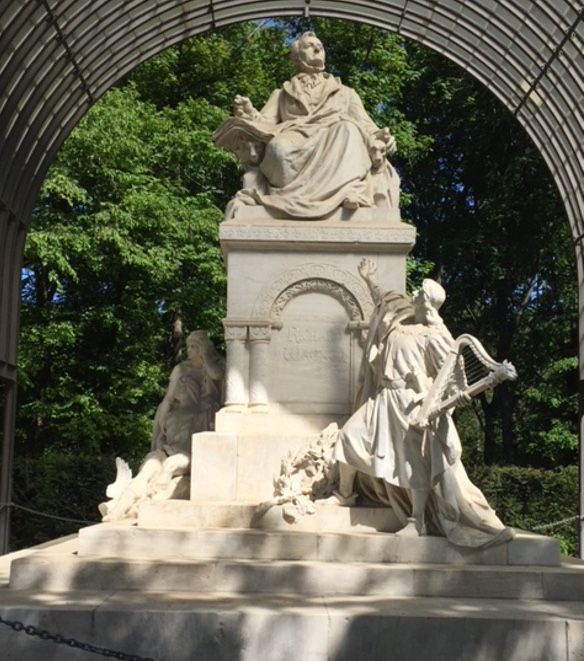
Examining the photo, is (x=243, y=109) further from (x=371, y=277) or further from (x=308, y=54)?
(x=371, y=277)

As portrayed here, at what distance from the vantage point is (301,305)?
1224 centimetres

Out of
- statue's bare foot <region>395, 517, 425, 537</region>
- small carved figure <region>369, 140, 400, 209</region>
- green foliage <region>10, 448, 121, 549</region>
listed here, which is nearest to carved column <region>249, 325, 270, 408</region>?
small carved figure <region>369, 140, 400, 209</region>

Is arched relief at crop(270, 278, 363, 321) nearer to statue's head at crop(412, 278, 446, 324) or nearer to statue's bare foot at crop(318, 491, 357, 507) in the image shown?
statue's head at crop(412, 278, 446, 324)

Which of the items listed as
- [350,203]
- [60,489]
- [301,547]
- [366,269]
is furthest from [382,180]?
[60,489]

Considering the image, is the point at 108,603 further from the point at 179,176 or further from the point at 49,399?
the point at 179,176

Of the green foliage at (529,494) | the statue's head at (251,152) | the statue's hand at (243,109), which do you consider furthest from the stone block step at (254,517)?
the green foliage at (529,494)

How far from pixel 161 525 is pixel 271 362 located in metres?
2.36

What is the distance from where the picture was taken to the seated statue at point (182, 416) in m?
11.9

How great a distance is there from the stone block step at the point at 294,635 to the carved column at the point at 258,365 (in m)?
4.13

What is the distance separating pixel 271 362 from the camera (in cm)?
1213

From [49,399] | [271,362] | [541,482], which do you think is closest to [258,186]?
[271,362]

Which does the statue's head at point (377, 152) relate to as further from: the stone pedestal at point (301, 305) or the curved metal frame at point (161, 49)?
the curved metal frame at point (161, 49)

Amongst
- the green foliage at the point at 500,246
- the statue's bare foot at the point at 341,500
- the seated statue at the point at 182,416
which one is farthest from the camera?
the green foliage at the point at 500,246

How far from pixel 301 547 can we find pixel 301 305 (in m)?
3.30
